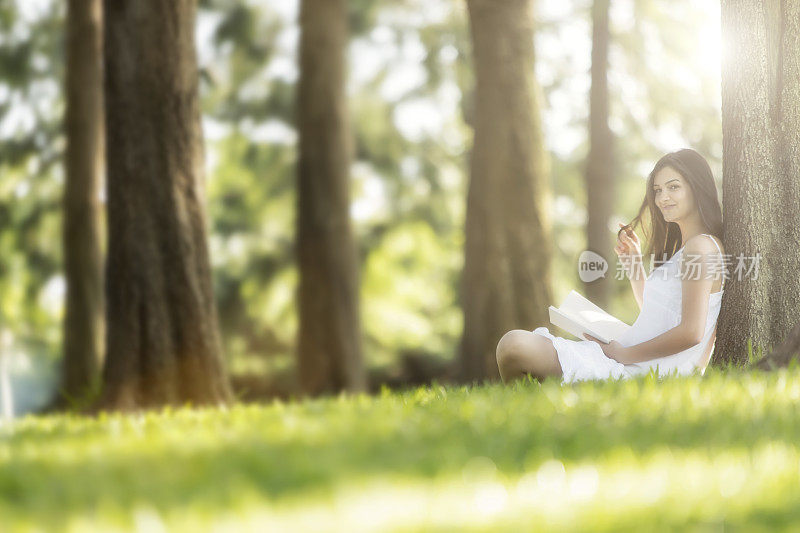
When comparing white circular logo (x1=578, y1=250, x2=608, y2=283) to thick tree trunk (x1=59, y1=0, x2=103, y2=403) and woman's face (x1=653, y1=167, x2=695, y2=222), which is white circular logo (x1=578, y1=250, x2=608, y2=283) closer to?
woman's face (x1=653, y1=167, x2=695, y2=222)

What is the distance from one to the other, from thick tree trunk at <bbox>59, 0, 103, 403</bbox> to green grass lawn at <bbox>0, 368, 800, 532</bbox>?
10.6 meters

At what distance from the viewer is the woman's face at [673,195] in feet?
19.5

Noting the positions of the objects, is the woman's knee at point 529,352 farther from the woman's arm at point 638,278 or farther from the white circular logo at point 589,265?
the white circular logo at point 589,265

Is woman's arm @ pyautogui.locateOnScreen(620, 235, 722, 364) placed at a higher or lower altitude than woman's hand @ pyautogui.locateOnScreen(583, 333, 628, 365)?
higher

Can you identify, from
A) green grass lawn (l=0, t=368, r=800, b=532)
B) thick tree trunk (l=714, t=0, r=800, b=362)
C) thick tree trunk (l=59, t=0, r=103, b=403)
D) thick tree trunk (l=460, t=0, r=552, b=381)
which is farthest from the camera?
thick tree trunk (l=59, t=0, r=103, b=403)

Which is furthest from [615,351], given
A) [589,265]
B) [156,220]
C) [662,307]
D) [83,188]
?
[83,188]

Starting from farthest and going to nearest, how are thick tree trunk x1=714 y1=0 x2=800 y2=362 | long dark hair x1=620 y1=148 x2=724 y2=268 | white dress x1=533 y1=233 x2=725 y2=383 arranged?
thick tree trunk x1=714 y1=0 x2=800 y2=362
long dark hair x1=620 y1=148 x2=724 y2=268
white dress x1=533 y1=233 x2=725 y2=383

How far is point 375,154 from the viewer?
746 inches

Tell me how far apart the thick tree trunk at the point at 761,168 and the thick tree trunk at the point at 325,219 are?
6838mm

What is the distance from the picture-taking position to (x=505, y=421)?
13.1 feet

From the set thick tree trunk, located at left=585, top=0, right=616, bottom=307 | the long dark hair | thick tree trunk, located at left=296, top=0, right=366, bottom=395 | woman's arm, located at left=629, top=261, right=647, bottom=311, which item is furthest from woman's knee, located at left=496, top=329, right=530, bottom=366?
thick tree trunk, located at left=585, top=0, right=616, bottom=307

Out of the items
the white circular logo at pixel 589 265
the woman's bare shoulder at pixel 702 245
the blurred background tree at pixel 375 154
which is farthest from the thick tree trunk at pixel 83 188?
the woman's bare shoulder at pixel 702 245

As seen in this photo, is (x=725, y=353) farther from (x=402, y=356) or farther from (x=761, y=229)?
(x=402, y=356)

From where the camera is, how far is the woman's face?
5.93m
